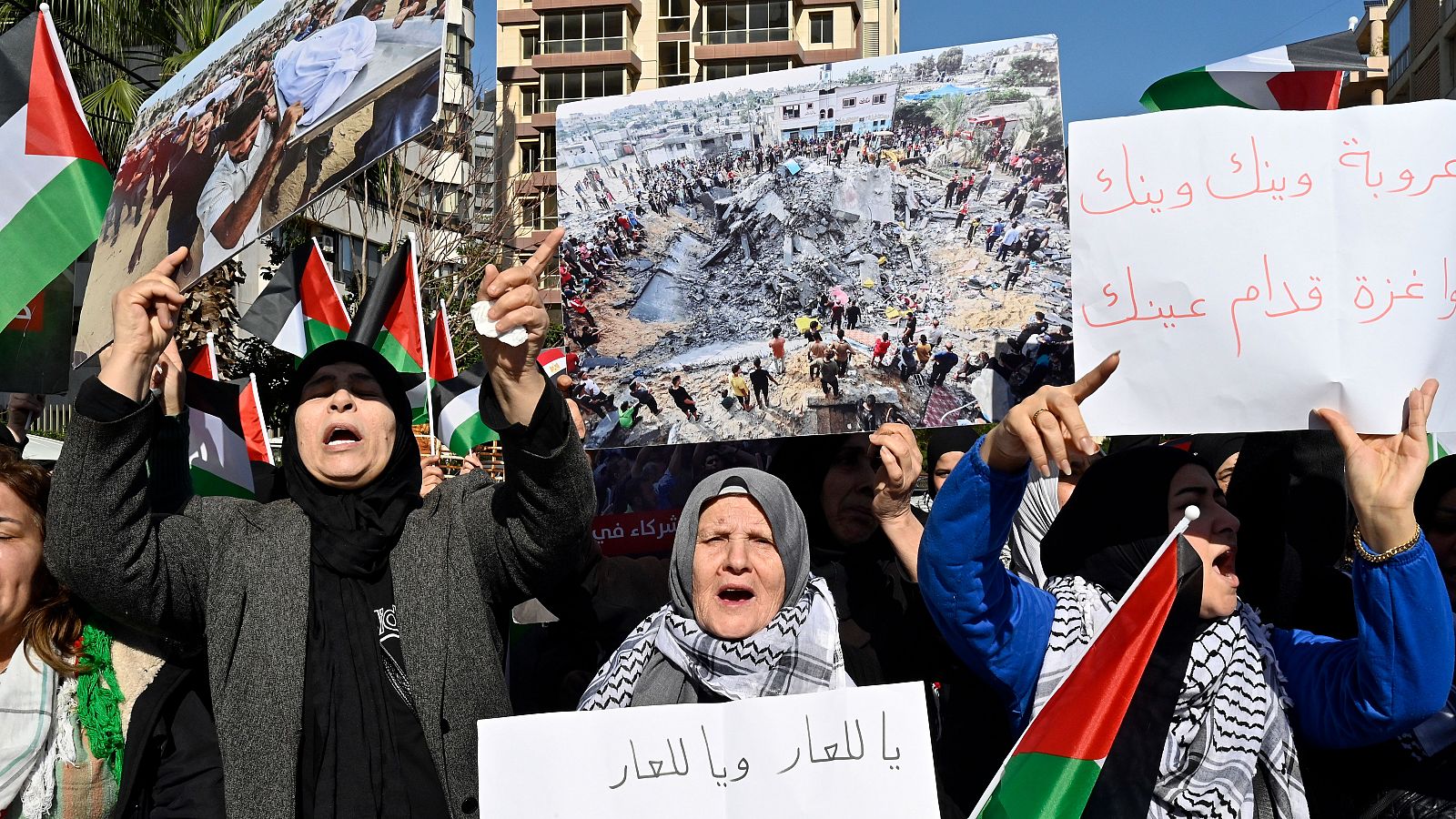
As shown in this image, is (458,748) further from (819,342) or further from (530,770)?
(819,342)

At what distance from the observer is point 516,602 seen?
289 centimetres

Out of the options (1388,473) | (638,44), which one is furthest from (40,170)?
(638,44)

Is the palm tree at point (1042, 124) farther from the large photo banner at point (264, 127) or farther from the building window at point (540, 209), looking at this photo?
the building window at point (540, 209)

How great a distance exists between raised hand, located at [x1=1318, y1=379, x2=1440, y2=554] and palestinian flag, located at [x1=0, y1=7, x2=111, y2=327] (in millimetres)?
3262

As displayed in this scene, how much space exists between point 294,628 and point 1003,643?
1416 millimetres

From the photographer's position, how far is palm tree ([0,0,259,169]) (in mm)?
11102

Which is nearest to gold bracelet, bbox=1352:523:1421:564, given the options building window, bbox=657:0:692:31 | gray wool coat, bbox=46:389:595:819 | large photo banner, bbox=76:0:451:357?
gray wool coat, bbox=46:389:595:819

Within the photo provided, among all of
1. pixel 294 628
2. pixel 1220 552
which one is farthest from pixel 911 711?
pixel 294 628

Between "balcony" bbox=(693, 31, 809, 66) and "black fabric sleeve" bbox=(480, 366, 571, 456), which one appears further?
"balcony" bbox=(693, 31, 809, 66)

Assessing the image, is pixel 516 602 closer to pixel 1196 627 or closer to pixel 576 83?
pixel 1196 627

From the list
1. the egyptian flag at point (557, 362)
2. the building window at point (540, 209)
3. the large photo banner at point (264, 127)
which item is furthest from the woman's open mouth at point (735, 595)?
the building window at point (540, 209)

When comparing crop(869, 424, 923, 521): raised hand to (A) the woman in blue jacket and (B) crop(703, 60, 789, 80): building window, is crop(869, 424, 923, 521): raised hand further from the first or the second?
(B) crop(703, 60, 789, 80): building window

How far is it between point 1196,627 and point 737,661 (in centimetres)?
93

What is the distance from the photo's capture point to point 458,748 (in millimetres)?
2605
